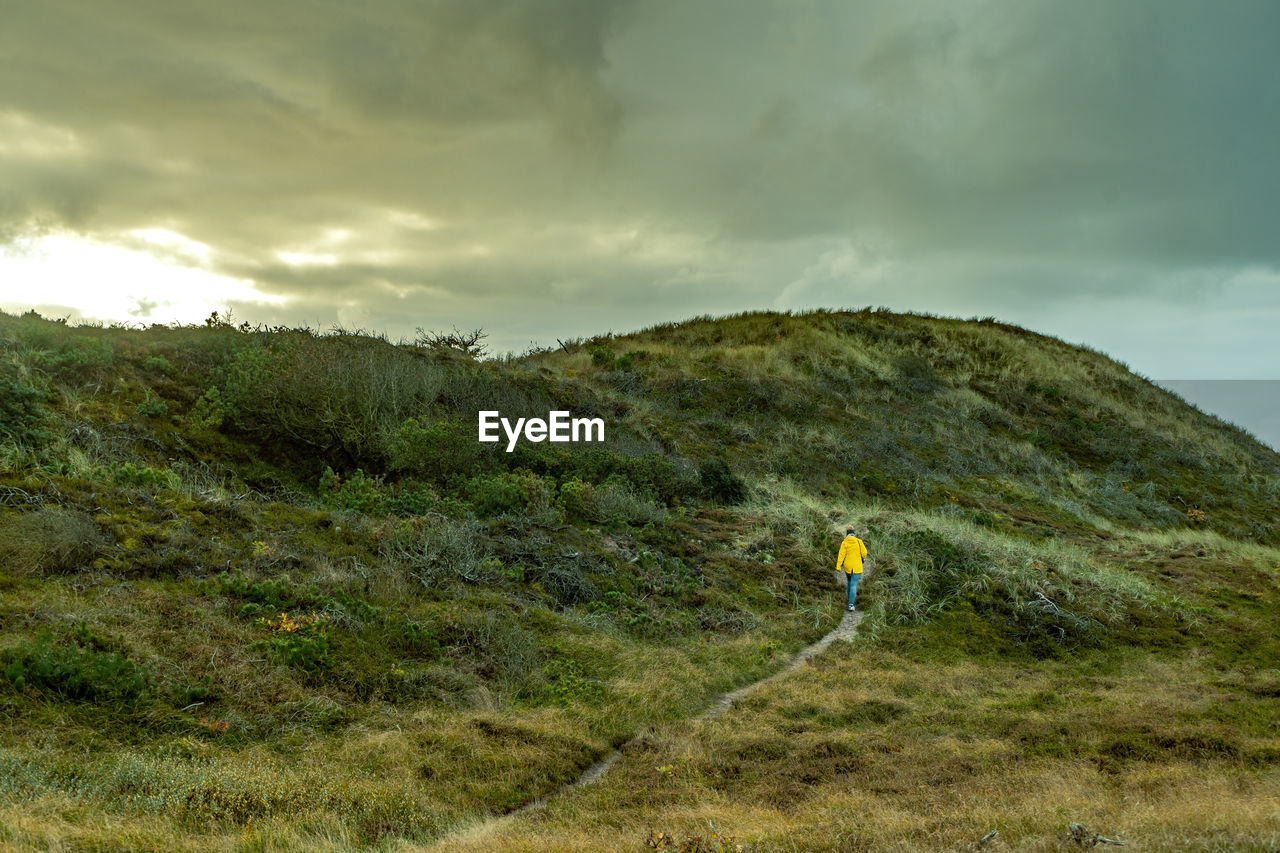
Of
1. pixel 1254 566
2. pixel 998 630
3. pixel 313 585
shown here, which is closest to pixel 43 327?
pixel 313 585

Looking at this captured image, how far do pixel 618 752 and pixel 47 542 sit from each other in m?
6.50

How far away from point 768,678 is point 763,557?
4.67 metres

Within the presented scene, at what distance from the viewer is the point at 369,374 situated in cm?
1631

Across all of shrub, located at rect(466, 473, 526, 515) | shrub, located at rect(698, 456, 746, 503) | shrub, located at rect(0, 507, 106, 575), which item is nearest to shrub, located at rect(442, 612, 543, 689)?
shrub, located at rect(0, 507, 106, 575)

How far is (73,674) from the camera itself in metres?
5.92

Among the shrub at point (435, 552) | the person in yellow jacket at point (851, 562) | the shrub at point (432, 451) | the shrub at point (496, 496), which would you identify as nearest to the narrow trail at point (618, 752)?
the person in yellow jacket at point (851, 562)

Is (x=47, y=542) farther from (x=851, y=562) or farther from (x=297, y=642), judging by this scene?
(x=851, y=562)

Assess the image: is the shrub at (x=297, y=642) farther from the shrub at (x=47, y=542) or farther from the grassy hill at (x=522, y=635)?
the shrub at (x=47, y=542)

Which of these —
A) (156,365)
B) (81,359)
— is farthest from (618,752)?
(156,365)

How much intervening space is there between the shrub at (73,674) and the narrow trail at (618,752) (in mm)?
3119

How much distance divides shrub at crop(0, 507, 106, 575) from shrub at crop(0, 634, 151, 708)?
1.89 m

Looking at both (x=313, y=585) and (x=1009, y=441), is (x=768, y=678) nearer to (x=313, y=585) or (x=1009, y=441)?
(x=313, y=585)

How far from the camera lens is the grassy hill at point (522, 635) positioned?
505 cm

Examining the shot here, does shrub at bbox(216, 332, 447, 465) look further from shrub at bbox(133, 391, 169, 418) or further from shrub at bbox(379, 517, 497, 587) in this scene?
shrub at bbox(379, 517, 497, 587)
